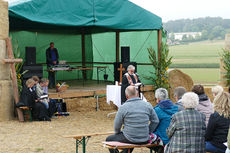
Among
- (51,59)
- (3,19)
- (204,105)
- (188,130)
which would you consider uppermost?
(3,19)

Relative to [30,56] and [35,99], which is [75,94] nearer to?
[30,56]

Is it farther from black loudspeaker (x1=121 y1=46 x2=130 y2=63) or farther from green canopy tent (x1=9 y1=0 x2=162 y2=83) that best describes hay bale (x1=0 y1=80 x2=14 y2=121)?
black loudspeaker (x1=121 y1=46 x2=130 y2=63)

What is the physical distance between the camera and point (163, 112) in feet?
14.1

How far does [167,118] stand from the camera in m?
4.26

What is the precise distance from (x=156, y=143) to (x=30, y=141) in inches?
99.2

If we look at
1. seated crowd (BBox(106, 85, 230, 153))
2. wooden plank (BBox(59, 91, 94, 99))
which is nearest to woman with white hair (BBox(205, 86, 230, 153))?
seated crowd (BBox(106, 85, 230, 153))

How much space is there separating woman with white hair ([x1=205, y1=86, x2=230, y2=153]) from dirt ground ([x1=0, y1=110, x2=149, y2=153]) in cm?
174

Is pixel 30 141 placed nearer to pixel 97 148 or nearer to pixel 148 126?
pixel 97 148

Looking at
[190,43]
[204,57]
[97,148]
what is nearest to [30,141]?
[97,148]

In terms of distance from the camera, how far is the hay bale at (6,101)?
24.9 feet

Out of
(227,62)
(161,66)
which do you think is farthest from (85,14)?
(227,62)

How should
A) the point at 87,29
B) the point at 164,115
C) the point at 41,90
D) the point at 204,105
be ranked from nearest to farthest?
the point at 164,115 < the point at 204,105 < the point at 41,90 < the point at 87,29

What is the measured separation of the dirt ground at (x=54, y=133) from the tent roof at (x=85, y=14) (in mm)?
2192

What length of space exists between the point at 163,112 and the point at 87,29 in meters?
9.31
